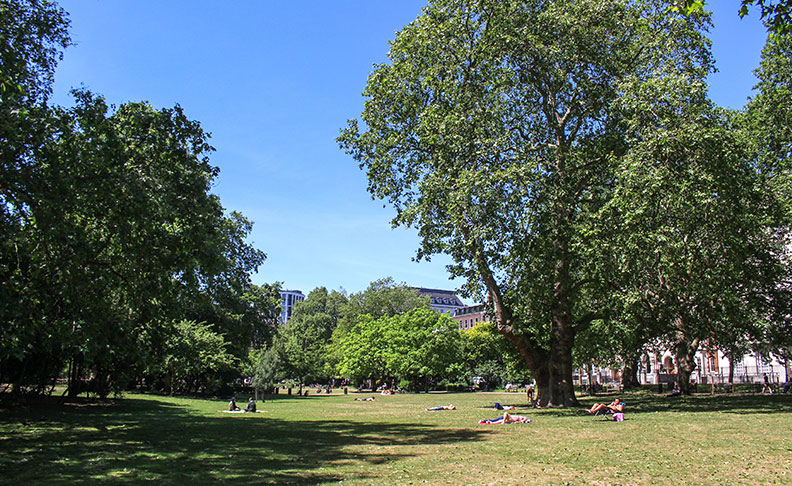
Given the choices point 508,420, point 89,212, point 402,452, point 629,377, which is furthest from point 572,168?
point 629,377

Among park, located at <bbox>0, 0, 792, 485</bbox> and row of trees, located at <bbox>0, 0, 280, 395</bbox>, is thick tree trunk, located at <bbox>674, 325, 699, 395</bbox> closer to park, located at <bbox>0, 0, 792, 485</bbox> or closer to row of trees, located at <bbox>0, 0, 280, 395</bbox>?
park, located at <bbox>0, 0, 792, 485</bbox>

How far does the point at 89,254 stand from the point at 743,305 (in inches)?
1234

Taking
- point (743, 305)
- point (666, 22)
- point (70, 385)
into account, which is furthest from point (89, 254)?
point (743, 305)

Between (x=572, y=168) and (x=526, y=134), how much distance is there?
3.08m

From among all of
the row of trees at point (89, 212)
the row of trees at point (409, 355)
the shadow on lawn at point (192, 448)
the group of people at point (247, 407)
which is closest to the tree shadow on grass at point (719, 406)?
the shadow on lawn at point (192, 448)

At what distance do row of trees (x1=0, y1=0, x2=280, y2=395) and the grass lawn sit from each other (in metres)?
2.57

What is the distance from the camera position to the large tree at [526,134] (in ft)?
81.0

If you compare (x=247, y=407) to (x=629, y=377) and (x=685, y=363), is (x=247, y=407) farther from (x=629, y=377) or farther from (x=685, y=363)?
(x=629, y=377)

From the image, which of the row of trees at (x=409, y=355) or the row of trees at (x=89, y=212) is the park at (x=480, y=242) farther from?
the row of trees at (x=409, y=355)

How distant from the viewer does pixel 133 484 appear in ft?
29.1

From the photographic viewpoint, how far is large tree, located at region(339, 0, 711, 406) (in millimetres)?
24688

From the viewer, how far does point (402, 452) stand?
12711 mm

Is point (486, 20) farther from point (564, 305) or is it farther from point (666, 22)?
point (564, 305)

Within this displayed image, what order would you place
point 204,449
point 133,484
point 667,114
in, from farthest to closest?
point 667,114
point 204,449
point 133,484
